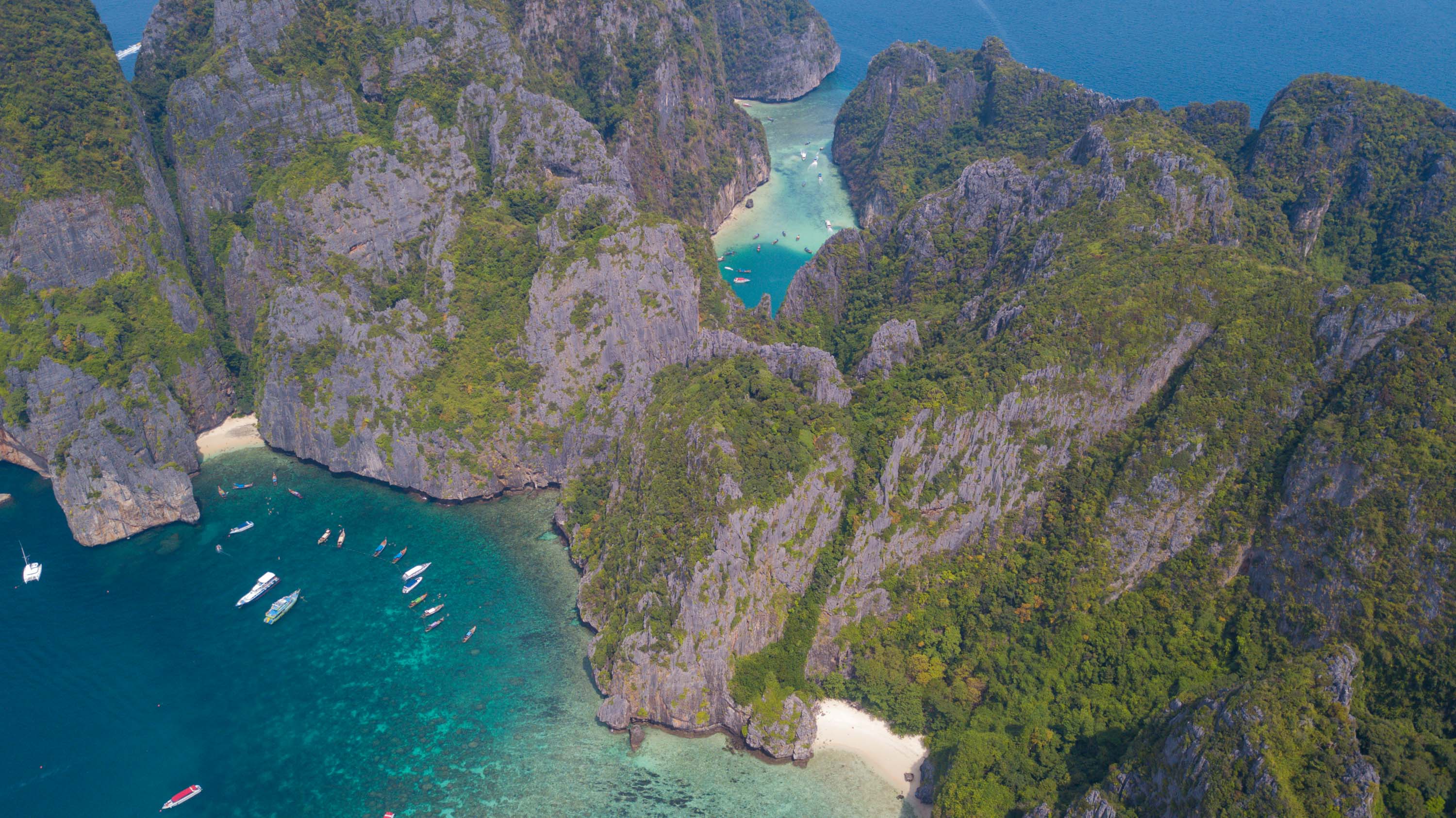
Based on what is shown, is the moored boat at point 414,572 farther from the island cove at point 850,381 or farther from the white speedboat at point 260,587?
the white speedboat at point 260,587

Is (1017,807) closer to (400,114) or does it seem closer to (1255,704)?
(1255,704)

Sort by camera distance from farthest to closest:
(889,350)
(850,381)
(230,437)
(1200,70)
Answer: (1200,70) < (230,437) < (850,381) < (889,350)

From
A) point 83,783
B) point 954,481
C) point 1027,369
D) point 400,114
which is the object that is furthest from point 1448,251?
point 83,783

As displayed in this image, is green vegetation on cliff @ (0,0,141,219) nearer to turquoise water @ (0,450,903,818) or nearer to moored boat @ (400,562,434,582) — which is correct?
turquoise water @ (0,450,903,818)

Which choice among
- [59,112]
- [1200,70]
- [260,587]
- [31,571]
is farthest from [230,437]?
[1200,70]

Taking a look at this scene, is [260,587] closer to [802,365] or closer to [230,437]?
[230,437]

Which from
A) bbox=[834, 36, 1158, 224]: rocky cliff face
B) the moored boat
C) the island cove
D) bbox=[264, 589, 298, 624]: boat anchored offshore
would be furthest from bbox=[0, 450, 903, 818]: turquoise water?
bbox=[834, 36, 1158, 224]: rocky cliff face
